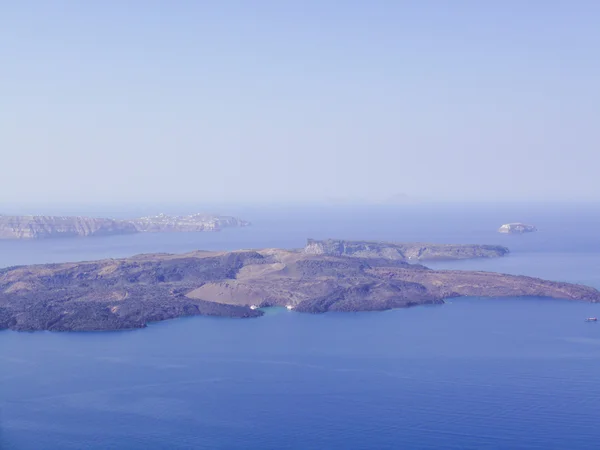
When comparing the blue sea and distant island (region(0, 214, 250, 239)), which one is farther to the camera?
distant island (region(0, 214, 250, 239))

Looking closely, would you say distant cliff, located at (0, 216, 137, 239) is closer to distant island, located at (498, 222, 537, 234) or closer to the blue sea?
distant island, located at (498, 222, 537, 234)

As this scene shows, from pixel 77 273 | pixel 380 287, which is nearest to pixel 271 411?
pixel 380 287

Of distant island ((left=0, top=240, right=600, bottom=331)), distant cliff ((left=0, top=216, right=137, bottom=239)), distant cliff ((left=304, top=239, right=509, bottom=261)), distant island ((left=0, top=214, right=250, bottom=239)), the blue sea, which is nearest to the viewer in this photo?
the blue sea

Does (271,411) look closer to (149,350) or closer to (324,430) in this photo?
(324,430)

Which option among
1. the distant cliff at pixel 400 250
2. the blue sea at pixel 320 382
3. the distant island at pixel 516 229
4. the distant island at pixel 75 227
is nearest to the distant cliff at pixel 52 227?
the distant island at pixel 75 227

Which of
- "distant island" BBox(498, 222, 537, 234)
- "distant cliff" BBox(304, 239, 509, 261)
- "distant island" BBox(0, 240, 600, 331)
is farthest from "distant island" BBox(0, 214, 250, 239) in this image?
"distant island" BBox(0, 240, 600, 331)

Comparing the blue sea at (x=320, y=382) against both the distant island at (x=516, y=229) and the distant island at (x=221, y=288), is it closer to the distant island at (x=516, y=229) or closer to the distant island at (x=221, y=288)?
the distant island at (x=221, y=288)
